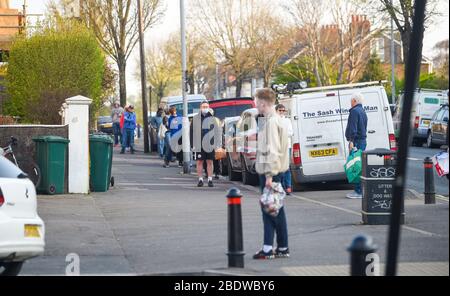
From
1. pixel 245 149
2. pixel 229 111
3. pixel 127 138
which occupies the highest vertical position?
pixel 229 111

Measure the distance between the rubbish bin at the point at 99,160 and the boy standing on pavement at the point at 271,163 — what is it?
948 cm

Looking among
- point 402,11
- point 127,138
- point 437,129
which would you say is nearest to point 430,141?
point 437,129

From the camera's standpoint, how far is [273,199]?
37.4 ft

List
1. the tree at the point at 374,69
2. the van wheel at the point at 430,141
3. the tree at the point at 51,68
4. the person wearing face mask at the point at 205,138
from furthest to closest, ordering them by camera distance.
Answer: the tree at the point at 374,69 < the van wheel at the point at 430,141 < the tree at the point at 51,68 < the person wearing face mask at the point at 205,138

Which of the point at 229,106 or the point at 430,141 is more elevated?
the point at 229,106

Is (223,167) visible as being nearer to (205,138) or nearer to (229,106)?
(229,106)

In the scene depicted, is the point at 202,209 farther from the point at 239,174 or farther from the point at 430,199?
the point at 239,174

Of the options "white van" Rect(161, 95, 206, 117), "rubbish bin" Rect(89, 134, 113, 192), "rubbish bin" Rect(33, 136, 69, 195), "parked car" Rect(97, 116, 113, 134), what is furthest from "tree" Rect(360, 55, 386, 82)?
"rubbish bin" Rect(33, 136, 69, 195)

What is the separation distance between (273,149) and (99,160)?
32.1ft

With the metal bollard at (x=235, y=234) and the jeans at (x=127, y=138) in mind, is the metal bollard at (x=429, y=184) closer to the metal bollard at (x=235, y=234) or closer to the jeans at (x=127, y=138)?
the metal bollard at (x=235, y=234)

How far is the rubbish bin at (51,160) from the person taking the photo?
1945 cm

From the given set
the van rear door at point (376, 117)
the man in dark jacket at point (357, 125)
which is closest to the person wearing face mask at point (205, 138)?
the van rear door at point (376, 117)

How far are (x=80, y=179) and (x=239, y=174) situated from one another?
6.13 meters

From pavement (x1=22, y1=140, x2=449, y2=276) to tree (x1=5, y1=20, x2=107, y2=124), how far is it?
1028 centimetres
